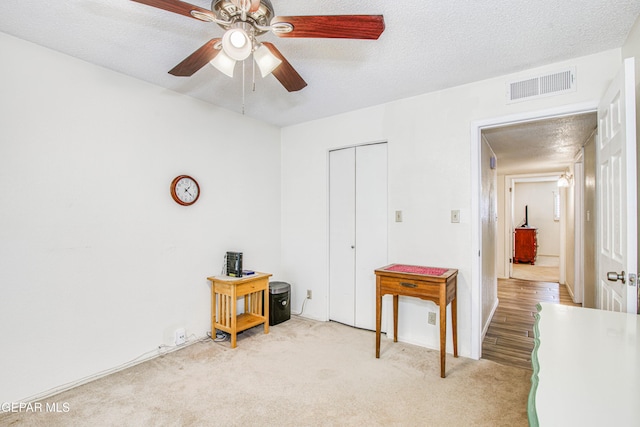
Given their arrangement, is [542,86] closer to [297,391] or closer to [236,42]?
[236,42]

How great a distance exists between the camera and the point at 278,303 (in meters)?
3.46

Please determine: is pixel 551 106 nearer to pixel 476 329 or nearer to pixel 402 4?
pixel 402 4

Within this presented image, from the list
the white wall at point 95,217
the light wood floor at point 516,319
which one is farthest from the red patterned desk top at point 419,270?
the white wall at point 95,217

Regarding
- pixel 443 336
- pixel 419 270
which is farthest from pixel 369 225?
pixel 443 336

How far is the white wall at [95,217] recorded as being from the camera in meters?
2.01

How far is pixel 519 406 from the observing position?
6.44 ft

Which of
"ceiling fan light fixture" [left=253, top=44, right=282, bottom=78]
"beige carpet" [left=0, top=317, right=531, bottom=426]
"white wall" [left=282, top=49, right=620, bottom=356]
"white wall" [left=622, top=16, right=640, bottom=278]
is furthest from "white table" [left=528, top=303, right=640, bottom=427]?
"ceiling fan light fixture" [left=253, top=44, right=282, bottom=78]

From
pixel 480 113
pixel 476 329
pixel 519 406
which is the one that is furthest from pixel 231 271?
pixel 480 113

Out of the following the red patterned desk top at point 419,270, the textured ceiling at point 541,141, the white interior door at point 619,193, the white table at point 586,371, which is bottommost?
the red patterned desk top at point 419,270

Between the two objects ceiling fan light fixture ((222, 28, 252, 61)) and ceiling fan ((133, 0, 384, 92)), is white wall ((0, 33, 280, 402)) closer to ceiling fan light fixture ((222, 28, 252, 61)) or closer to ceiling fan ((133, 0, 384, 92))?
ceiling fan ((133, 0, 384, 92))

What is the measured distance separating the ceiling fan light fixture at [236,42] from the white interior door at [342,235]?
2.10 metres

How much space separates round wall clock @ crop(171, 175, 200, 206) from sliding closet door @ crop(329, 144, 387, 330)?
147 centimetres

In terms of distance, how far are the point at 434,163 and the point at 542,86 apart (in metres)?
0.95

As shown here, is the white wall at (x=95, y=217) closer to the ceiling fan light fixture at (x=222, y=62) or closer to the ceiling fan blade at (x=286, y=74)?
the ceiling fan light fixture at (x=222, y=62)
